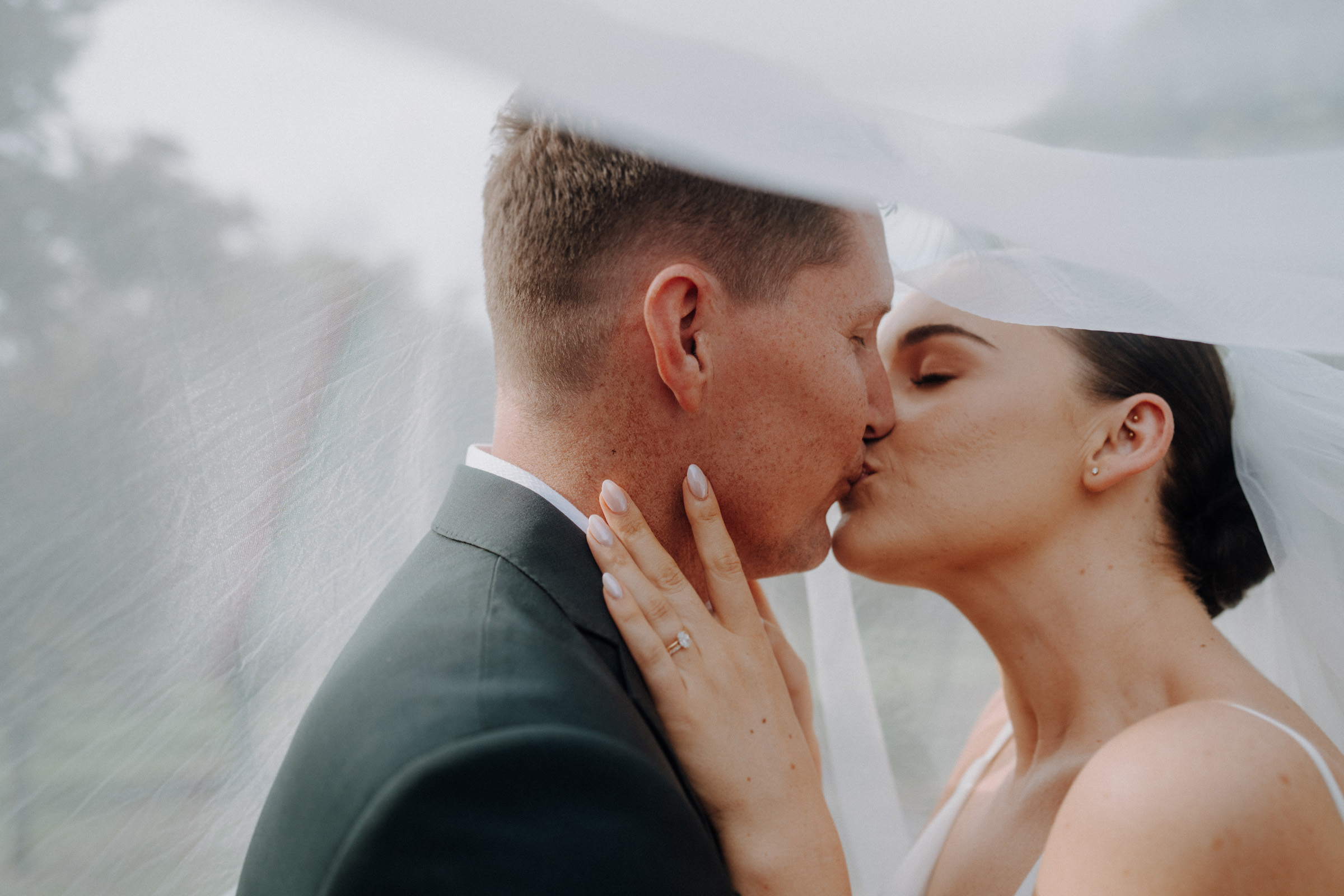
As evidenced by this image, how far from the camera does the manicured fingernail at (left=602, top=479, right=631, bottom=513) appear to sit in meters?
1.91

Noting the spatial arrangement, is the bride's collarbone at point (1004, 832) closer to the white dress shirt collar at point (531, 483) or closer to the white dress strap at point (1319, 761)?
the white dress strap at point (1319, 761)

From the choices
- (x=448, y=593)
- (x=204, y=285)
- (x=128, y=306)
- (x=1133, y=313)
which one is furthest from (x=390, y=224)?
(x=1133, y=313)

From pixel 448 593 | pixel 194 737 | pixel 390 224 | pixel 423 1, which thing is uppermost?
pixel 423 1

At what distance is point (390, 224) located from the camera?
214 cm

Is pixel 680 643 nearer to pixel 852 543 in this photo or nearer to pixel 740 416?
pixel 740 416

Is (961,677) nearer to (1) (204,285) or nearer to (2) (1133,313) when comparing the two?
(2) (1133,313)

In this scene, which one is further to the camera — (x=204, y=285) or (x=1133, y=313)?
(x=1133, y=313)

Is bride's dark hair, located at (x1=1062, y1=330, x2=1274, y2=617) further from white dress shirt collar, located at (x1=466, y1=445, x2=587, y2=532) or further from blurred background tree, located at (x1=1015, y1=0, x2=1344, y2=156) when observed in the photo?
white dress shirt collar, located at (x1=466, y1=445, x2=587, y2=532)

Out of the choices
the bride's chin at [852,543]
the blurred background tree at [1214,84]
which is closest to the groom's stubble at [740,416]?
the bride's chin at [852,543]

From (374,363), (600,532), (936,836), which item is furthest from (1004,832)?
(374,363)

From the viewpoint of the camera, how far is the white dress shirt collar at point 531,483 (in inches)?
74.9

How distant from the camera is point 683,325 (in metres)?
1.94

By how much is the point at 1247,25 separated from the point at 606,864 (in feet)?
6.27

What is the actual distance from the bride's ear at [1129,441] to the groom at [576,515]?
0.66 m
